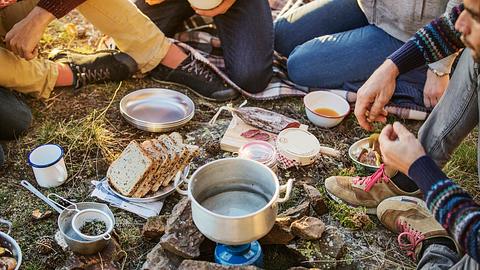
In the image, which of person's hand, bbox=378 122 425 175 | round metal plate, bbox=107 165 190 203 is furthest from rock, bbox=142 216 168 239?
person's hand, bbox=378 122 425 175

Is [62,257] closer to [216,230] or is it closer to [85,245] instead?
[85,245]

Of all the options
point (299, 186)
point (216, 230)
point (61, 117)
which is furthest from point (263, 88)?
point (216, 230)

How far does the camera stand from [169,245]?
210 centimetres

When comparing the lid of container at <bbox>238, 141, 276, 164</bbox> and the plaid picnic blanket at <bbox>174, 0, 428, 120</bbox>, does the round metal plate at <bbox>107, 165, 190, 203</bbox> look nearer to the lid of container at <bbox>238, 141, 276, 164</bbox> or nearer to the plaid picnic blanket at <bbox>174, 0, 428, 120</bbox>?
the lid of container at <bbox>238, 141, 276, 164</bbox>

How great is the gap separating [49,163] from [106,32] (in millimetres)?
985

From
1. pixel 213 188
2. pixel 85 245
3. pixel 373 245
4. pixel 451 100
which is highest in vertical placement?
pixel 451 100

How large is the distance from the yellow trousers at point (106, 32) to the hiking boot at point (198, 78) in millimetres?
95

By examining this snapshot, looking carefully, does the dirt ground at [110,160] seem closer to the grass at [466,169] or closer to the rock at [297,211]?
the rock at [297,211]

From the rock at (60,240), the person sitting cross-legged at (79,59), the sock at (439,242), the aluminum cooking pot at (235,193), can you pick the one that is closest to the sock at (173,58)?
the person sitting cross-legged at (79,59)

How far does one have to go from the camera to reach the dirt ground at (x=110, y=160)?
2318 millimetres

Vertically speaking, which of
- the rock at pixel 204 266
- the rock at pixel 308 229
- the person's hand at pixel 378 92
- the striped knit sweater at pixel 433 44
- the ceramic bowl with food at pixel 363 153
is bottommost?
the ceramic bowl with food at pixel 363 153

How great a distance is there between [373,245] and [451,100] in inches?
27.8

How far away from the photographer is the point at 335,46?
3.18 meters

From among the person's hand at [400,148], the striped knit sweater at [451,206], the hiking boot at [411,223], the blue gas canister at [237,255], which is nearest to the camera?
the striped knit sweater at [451,206]
